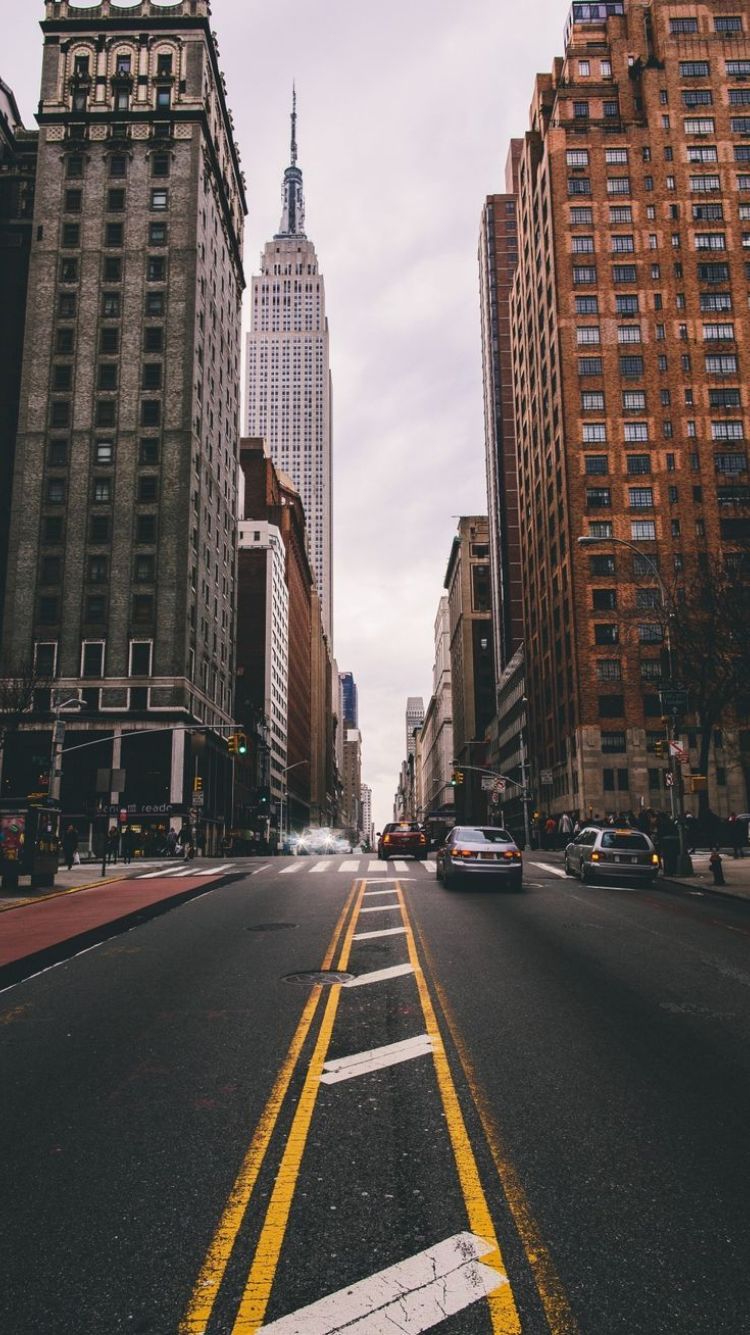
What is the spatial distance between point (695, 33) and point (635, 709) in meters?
67.4

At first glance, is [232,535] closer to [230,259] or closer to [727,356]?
[230,259]

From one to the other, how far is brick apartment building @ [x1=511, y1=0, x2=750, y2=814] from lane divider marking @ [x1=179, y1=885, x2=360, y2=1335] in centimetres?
6334

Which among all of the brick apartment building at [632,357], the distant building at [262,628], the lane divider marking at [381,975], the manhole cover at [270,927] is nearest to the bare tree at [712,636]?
the manhole cover at [270,927]

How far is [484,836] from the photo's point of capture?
21.9 metres

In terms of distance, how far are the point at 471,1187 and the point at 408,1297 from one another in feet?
3.53

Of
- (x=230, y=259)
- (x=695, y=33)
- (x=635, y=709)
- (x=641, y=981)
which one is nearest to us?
(x=641, y=981)

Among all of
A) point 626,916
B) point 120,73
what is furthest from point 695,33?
point 626,916

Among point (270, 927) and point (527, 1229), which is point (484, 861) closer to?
point (270, 927)

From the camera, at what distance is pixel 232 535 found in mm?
83938

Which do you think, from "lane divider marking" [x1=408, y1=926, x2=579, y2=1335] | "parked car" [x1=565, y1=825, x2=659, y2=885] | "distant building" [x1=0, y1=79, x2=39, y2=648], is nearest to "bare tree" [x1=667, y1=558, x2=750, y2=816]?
"parked car" [x1=565, y1=825, x2=659, y2=885]

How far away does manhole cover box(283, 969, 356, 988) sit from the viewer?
9.73 m

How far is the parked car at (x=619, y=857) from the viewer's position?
22594 millimetres

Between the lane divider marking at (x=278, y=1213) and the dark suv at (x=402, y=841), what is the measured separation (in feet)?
86.8

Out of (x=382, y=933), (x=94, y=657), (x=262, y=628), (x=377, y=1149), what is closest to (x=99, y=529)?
(x=94, y=657)
